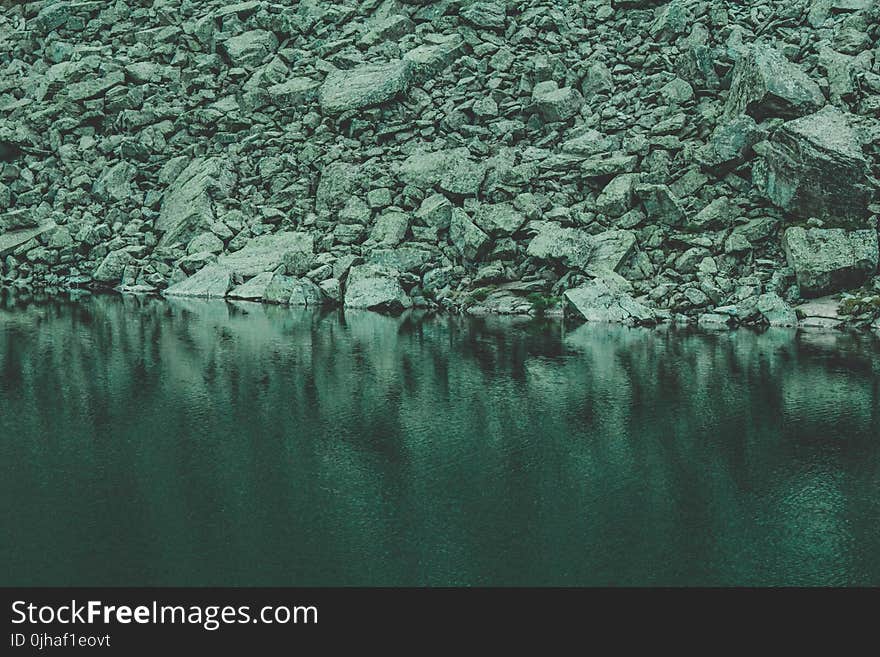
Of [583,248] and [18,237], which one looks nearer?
[583,248]

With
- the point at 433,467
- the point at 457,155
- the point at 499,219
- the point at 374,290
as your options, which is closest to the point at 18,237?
the point at 374,290

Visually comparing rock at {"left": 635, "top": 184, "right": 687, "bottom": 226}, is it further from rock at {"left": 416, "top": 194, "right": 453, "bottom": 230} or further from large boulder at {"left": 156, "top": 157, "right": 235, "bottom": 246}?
large boulder at {"left": 156, "top": 157, "right": 235, "bottom": 246}

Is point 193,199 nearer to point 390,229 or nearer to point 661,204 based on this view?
point 390,229

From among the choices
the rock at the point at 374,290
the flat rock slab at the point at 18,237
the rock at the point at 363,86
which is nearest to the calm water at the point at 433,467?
the rock at the point at 374,290

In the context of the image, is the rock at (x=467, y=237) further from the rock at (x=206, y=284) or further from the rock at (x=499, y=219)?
the rock at (x=206, y=284)

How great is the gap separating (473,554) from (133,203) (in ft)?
218

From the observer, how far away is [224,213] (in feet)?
224

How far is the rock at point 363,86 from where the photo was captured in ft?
235

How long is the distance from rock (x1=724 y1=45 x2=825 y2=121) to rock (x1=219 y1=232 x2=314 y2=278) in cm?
3439

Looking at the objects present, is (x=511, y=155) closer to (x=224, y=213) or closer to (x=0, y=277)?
(x=224, y=213)

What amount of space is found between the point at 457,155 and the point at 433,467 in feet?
160

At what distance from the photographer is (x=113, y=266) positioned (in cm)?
6700
